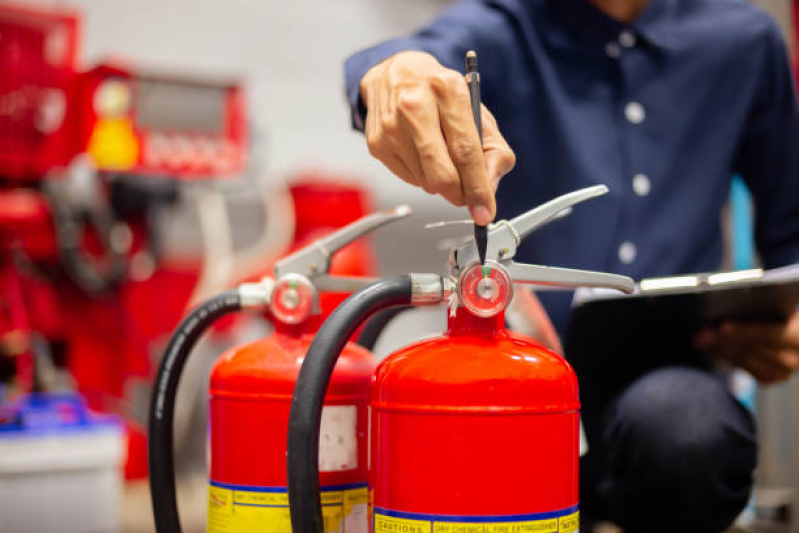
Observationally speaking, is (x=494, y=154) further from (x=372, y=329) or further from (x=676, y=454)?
(x=676, y=454)

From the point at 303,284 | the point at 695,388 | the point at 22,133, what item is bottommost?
the point at 695,388

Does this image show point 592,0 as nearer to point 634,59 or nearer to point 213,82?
point 634,59

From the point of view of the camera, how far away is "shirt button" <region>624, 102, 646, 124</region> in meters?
0.87

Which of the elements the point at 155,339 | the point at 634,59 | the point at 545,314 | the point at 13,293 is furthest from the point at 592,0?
the point at 155,339

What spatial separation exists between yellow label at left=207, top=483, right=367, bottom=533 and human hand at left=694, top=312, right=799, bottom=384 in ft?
1.43

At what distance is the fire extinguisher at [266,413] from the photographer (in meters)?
0.58

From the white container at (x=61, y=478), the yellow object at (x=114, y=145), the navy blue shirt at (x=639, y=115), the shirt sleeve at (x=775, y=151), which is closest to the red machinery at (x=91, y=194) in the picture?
the yellow object at (x=114, y=145)

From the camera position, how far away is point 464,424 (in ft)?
1.59

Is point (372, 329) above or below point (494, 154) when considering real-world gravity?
below

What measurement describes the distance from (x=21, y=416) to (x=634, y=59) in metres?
1.01

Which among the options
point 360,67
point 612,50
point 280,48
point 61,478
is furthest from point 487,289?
point 280,48

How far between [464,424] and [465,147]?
17cm

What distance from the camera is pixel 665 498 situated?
75 centimetres

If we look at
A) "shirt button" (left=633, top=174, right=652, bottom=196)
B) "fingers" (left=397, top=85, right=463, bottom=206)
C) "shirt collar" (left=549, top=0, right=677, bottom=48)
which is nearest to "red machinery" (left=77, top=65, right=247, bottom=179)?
"shirt collar" (left=549, top=0, right=677, bottom=48)
